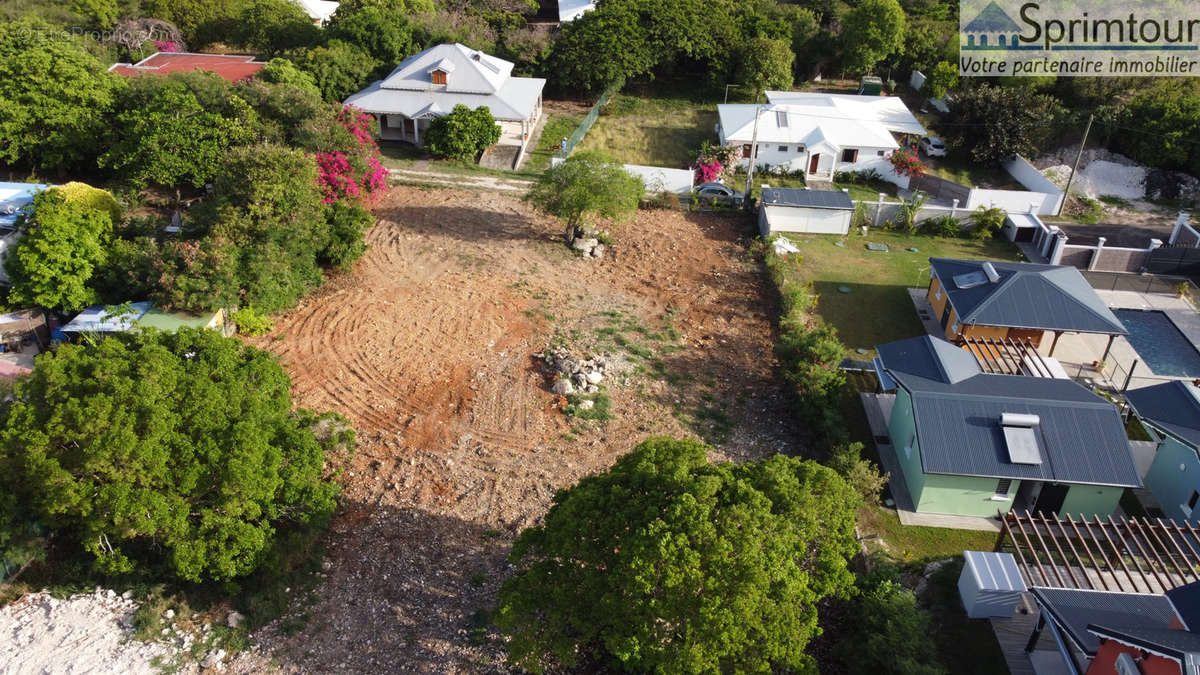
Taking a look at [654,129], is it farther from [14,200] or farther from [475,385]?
[14,200]

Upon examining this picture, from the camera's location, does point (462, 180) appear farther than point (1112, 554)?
Yes

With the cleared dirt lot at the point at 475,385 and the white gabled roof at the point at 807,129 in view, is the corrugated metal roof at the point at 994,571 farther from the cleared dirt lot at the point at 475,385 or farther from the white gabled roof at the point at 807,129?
the white gabled roof at the point at 807,129

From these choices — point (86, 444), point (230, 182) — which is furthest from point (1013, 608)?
point (230, 182)

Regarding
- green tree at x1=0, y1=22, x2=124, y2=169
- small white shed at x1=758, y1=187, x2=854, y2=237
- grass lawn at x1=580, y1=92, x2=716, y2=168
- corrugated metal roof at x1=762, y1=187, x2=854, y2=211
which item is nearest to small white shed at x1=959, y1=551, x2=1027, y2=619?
small white shed at x1=758, y1=187, x2=854, y2=237

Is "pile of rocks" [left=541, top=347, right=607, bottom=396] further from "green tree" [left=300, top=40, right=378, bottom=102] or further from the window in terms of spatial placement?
"green tree" [left=300, top=40, right=378, bottom=102]

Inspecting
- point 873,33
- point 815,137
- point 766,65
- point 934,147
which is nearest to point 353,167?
point 815,137

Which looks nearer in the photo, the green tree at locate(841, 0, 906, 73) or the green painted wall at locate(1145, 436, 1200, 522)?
the green painted wall at locate(1145, 436, 1200, 522)
